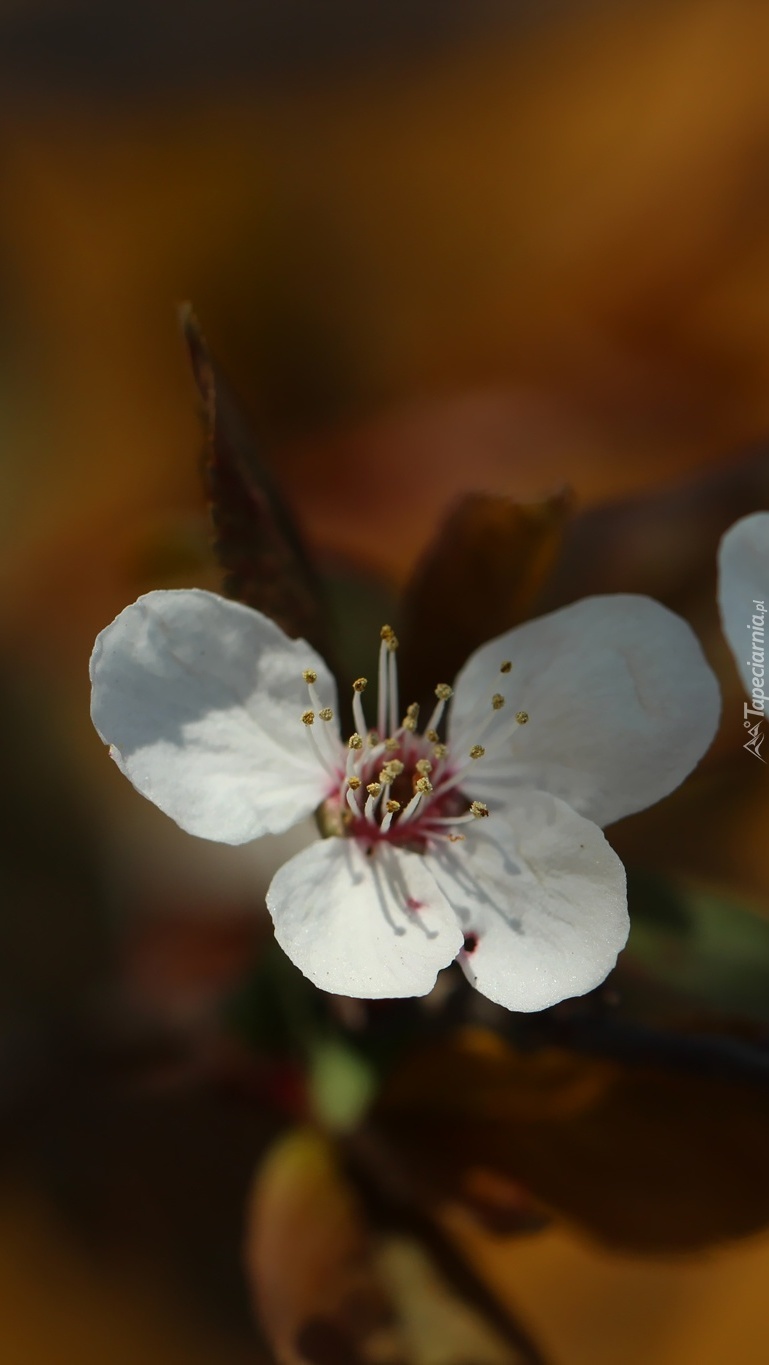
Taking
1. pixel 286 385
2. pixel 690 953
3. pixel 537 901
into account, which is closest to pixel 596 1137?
pixel 690 953

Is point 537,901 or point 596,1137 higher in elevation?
point 537,901

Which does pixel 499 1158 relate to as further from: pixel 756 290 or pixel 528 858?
pixel 756 290

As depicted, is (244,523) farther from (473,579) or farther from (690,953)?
(690,953)

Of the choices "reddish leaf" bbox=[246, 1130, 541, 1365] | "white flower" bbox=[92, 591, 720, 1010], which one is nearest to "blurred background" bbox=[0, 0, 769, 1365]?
"reddish leaf" bbox=[246, 1130, 541, 1365]

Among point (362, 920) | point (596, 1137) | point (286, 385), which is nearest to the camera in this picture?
point (362, 920)

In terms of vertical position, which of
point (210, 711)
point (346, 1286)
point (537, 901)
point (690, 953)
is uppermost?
point (210, 711)

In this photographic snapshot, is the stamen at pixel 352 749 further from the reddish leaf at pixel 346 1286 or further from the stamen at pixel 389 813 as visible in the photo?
the reddish leaf at pixel 346 1286
